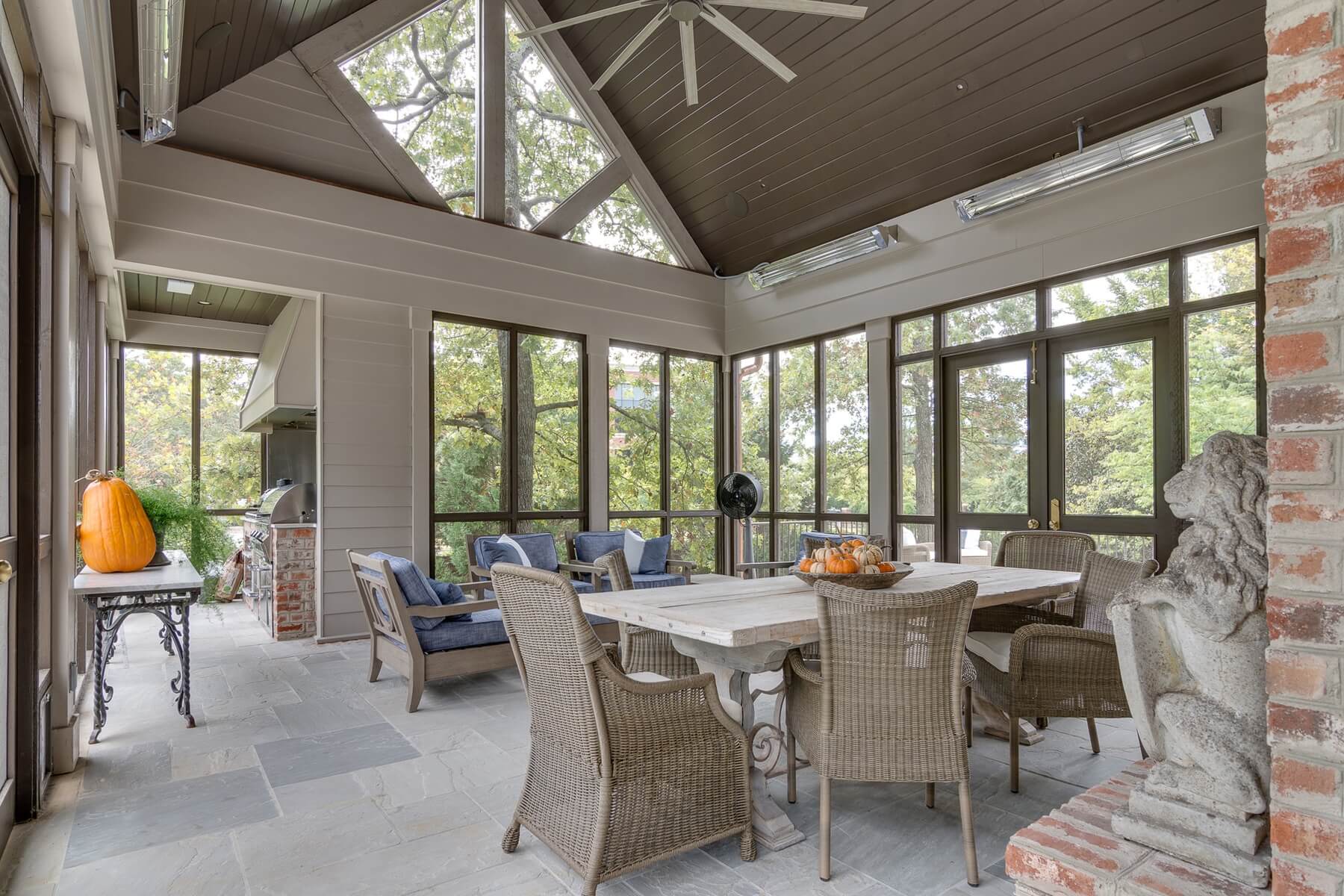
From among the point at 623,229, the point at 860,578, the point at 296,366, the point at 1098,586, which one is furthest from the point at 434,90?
the point at 1098,586

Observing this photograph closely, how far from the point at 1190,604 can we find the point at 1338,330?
1.93 ft

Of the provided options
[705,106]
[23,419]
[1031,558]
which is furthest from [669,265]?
[23,419]

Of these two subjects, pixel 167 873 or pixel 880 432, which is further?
pixel 880 432

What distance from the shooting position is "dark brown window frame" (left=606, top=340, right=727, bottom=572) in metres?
7.23

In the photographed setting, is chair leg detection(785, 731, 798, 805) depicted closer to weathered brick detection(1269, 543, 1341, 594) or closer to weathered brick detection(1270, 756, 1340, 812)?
weathered brick detection(1270, 756, 1340, 812)

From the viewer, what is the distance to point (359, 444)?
5.73 meters

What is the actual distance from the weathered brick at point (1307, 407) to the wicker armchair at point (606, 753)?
5.17 feet

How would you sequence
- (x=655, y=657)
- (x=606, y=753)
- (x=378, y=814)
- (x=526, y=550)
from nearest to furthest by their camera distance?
(x=606, y=753) → (x=378, y=814) → (x=655, y=657) → (x=526, y=550)

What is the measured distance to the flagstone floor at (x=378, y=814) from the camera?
2.25 meters

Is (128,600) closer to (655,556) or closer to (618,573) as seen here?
(618,573)

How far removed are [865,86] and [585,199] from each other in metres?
2.74

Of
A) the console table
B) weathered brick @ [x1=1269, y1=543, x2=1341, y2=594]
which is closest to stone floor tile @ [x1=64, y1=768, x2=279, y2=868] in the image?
the console table

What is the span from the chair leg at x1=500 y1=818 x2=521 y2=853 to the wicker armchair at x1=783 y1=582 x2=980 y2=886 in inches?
38.3

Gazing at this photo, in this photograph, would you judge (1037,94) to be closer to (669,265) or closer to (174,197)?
(669,265)
